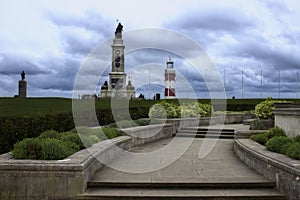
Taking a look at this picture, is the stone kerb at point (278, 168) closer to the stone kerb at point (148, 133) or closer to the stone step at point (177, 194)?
the stone step at point (177, 194)

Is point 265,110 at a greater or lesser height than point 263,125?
greater

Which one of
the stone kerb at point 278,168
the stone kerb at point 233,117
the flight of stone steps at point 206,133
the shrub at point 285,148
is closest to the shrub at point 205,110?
the stone kerb at point 233,117

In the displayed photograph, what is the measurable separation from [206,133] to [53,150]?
10248mm

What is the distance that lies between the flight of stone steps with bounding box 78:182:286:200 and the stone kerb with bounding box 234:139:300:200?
0.20 metres

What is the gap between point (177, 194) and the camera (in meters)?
5.85

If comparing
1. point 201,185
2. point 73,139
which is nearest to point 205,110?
point 73,139

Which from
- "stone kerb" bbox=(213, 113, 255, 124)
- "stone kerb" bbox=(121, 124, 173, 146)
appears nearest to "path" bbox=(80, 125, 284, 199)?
"stone kerb" bbox=(121, 124, 173, 146)

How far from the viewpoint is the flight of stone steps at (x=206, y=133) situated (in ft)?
49.3

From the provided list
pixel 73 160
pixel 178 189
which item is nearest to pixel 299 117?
pixel 178 189

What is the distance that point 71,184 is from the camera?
5668mm

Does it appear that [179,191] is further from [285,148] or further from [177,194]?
[285,148]

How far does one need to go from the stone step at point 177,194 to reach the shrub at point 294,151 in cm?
74

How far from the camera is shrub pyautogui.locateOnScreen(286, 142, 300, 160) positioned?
242 inches

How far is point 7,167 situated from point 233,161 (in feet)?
18.4
